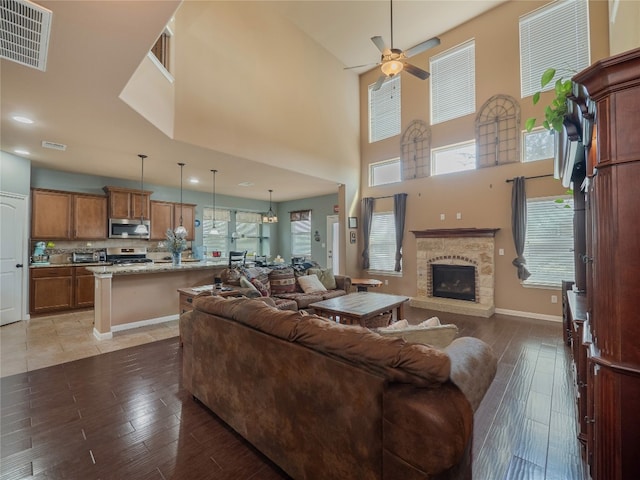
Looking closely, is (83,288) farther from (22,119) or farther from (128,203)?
(22,119)

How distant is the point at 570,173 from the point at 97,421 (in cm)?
413

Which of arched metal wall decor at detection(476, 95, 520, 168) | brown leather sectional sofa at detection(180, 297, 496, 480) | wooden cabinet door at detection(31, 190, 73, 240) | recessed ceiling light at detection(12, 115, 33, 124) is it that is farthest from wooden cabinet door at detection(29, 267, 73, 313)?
arched metal wall decor at detection(476, 95, 520, 168)

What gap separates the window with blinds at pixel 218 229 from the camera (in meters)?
8.62

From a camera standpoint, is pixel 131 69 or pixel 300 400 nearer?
pixel 300 400

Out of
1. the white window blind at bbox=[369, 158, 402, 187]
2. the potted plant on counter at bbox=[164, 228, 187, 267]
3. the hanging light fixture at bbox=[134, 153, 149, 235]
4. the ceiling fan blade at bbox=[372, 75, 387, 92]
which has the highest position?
the ceiling fan blade at bbox=[372, 75, 387, 92]

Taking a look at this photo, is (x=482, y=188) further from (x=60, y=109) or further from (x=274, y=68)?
(x=60, y=109)

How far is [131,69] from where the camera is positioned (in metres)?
2.56

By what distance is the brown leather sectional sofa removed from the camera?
3.48 feet

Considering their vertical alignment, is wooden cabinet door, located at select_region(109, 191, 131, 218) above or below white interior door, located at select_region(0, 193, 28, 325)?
above

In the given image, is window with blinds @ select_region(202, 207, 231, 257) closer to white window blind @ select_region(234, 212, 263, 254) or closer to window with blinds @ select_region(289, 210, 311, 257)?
white window blind @ select_region(234, 212, 263, 254)

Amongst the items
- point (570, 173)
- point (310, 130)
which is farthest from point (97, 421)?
point (310, 130)

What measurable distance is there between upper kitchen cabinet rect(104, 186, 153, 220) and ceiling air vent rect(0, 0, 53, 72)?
15.3 feet

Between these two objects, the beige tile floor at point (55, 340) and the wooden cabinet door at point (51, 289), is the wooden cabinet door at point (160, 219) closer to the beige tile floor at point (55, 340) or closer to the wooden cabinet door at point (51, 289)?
the wooden cabinet door at point (51, 289)

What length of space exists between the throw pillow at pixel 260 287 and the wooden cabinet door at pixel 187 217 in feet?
14.1
